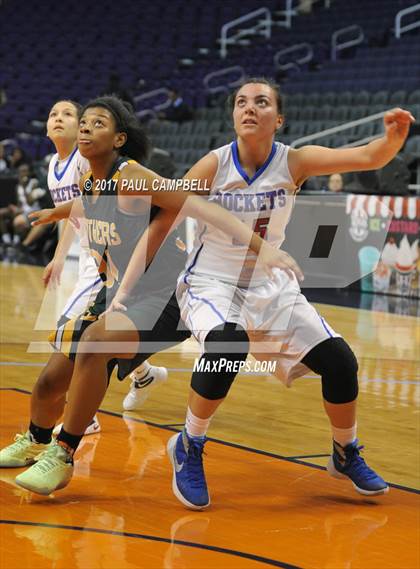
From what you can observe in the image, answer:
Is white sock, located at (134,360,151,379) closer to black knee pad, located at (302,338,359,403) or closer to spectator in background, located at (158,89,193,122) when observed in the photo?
black knee pad, located at (302,338,359,403)

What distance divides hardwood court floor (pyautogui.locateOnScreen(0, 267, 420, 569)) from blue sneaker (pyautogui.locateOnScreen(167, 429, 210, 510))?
5cm

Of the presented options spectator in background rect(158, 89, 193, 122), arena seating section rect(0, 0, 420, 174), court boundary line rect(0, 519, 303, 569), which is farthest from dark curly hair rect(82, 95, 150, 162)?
spectator in background rect(158, 89, 193, 122)

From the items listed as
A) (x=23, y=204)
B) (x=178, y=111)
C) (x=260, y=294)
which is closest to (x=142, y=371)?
(x=260, y=294)

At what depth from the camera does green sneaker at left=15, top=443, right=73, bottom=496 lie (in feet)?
13.0

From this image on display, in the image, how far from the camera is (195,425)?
4.07 m

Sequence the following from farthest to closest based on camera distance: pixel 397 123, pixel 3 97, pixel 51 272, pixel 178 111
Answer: pixel 3 97 < pixel 178 111 < pixel 51 272 < pixel 397 123

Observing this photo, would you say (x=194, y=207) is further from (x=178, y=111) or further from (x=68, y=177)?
(x=178, y=111)

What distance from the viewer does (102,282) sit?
4.71 m

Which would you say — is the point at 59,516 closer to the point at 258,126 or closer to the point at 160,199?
the point at 160,199

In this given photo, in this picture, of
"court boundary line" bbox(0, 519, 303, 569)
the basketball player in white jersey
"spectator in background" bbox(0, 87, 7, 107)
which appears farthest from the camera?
"spectator in background" bbox(0, 87, 7, 107)

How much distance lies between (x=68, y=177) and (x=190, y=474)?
1.72m

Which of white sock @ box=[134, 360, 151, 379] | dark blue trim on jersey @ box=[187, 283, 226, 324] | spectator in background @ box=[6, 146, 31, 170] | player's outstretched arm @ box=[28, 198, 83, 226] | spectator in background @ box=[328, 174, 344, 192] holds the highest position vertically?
player's outstretched arm @ box=[28, 198, 83, 226]

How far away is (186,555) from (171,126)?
16.3 metres

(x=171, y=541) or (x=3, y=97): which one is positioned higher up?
(x=171, y=541)
